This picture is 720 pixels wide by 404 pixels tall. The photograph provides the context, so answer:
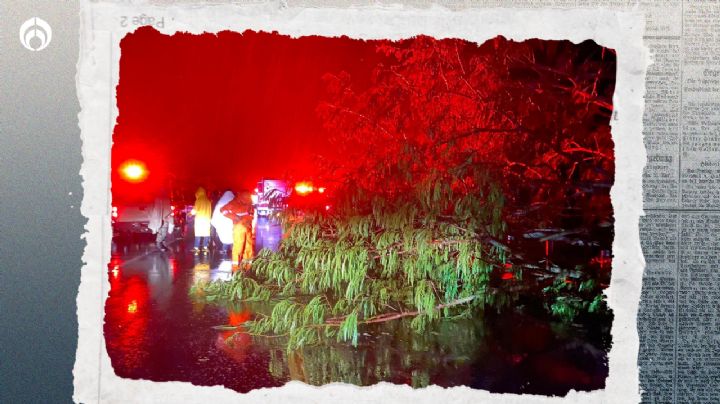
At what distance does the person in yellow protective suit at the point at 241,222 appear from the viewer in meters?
4.96

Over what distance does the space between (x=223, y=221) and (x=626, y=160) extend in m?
3.98

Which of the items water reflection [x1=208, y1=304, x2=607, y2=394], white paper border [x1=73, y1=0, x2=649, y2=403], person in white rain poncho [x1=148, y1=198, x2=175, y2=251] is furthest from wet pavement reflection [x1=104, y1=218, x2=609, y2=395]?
person in white rain poncho [x1=148, y1=198, x2=175, y2=251]

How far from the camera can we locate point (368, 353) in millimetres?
3227

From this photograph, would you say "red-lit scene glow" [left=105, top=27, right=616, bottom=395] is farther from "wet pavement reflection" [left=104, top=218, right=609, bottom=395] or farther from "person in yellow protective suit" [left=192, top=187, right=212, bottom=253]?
"person in yellow protective suit" [left=192, top=187, right=212, bottom=253]

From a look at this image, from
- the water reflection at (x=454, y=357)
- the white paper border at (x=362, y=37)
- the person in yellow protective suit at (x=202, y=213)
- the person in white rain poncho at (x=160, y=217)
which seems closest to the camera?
the white paper border at (x=362, y=37)

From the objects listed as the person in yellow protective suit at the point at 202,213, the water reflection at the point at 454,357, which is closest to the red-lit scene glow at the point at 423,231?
the water reflection at the point at 454,357

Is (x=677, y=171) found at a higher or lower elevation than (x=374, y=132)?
lower

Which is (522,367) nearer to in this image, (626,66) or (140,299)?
(626,66)

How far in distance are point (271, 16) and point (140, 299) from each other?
107 inches

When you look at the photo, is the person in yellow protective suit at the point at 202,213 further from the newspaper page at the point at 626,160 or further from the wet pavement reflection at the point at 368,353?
the newspaper page at the point at 626,160

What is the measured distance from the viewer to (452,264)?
11.1 feet

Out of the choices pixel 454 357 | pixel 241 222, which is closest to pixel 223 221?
pixel 241 222

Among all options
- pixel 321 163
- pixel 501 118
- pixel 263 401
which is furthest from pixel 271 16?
pixel 263 401

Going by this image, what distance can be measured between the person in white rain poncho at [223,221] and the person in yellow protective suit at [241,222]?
0.19 feet
